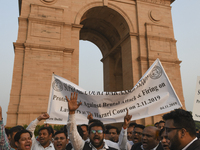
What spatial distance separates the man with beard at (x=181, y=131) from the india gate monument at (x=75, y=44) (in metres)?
13.8

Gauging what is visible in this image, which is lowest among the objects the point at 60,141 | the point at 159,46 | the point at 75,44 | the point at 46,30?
the point at 60,141

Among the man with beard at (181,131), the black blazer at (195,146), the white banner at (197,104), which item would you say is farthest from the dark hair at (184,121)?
the white banner at (197,104)

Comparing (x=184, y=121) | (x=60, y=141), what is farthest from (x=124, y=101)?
(x=184, y=121)

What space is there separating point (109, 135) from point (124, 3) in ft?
59.7

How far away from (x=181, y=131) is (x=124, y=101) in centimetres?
356

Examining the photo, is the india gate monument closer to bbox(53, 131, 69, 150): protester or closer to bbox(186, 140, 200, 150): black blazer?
bbox(53, 131, 69, 150): protester

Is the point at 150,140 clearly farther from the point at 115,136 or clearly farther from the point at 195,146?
the point at 115,136

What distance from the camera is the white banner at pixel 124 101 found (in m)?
5.59

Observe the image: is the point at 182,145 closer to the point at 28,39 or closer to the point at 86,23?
the point at 28,39

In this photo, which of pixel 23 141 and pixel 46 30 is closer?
pixel 23 141

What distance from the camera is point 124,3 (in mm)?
21203

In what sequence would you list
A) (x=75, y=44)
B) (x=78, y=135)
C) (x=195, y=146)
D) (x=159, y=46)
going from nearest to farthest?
(x=195, y=146) → (x=78, y=135) → (x=75, y=44) → (x=159, y=46)

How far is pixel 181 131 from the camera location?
7.37ft

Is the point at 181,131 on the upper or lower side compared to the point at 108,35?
lower
